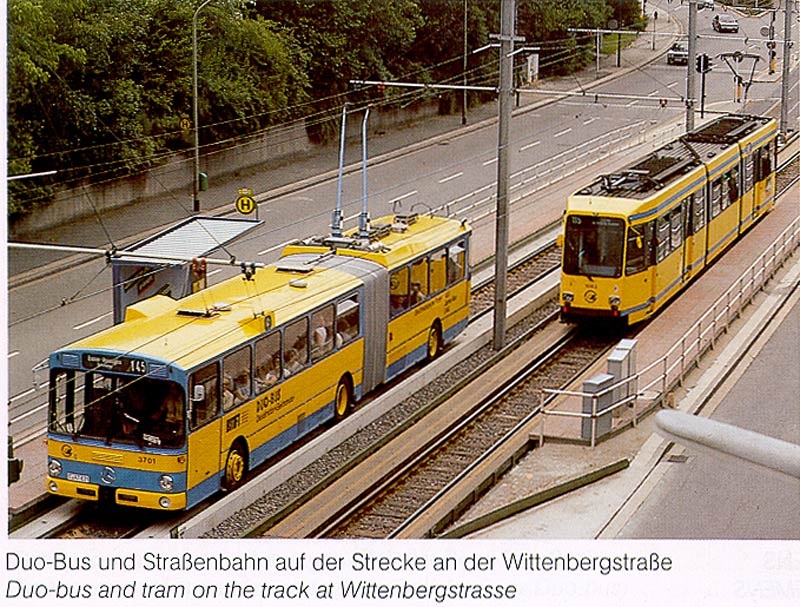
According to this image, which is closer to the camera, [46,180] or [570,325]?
[46,180]

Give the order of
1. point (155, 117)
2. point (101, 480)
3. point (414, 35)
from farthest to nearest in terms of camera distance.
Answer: point (414, 35) < point (155, 117) < point (101, 480)

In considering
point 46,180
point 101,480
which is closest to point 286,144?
point 46,180

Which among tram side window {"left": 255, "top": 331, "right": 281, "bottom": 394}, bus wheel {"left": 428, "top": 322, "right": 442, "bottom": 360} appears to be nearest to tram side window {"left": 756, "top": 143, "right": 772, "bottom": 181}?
bus wheel {"left": 428, "top": 322, "right": 442, "bottom": 360}

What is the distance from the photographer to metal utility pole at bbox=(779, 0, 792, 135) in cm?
1814

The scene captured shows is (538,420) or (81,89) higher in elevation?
(81,89)

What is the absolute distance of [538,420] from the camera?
1212 cm

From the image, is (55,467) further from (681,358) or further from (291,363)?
(681,358)

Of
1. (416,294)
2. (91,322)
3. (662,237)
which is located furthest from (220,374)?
(662,237)

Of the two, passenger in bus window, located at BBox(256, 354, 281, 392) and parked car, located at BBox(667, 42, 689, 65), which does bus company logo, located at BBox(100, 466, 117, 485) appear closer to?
passenger in bus window, located at BBox(256, 354, 281, 392)

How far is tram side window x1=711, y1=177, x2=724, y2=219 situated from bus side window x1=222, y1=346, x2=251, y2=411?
31.6 feet

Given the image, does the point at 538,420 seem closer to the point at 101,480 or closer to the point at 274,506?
the point at 274,506

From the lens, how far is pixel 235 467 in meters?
10.9

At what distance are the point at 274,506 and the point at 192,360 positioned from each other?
146 centimetres

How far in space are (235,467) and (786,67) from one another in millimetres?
12914
